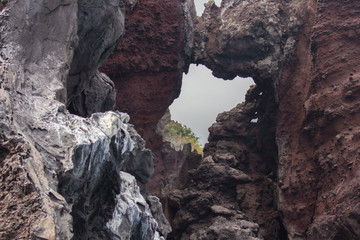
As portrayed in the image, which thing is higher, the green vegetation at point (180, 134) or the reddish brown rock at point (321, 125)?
the green vegetation at point (180, 134)

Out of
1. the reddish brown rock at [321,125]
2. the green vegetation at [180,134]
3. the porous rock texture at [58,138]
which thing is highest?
the green vegetation at [180,134]

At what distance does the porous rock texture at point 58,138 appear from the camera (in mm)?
4277

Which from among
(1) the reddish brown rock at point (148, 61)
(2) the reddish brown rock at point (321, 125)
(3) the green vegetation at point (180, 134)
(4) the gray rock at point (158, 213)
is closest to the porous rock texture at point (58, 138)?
(4) the gray rock at point (158, 213)

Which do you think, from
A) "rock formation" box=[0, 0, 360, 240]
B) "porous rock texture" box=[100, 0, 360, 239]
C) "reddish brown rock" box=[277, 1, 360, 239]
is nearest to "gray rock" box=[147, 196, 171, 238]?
"rock formation" box=[0, 0, 360, 240]

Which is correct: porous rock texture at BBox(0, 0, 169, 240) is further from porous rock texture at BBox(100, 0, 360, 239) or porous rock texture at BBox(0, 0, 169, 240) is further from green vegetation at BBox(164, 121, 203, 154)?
green vegetation at BBox(164, 121, 203, 154)

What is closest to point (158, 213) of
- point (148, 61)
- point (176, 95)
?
point (148, 61)

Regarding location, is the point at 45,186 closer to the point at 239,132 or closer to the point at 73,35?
the point at 73,35

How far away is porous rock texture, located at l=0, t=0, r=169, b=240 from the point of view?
4277mm

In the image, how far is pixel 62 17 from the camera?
291 inches

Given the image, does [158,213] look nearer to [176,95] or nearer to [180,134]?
[176,95]

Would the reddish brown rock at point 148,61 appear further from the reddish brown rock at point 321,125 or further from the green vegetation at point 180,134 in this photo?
the green vegetation at point 180,134

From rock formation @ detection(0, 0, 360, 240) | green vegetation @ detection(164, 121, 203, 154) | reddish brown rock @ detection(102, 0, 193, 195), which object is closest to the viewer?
rock formation @ detection(0, 0, 360, 240)

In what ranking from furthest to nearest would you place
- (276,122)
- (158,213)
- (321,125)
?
(276,122) → (321,125) → (158,213)

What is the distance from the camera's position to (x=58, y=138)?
5535 millimetres
